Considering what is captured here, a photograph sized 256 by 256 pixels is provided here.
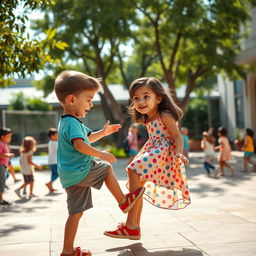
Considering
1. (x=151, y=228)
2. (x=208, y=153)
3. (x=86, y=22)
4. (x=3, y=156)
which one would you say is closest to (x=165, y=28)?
(x=86, y=22)

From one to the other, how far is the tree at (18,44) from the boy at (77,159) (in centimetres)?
226

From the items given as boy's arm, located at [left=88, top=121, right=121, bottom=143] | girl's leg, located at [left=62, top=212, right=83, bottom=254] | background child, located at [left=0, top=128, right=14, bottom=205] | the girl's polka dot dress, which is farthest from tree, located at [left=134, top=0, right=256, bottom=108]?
girl's leg, located at [left=62, top=212, right=83, bottom=254]

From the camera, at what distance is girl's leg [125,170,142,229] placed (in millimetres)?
4035

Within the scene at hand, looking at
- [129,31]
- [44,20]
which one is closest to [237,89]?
[129,31]

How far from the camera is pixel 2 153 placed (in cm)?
810

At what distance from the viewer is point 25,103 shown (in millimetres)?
29406

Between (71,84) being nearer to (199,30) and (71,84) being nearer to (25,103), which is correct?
(199,30)

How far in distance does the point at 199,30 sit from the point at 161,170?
45.2 feet

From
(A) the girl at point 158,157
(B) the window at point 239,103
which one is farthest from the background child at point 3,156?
(B) the window at point 239,103

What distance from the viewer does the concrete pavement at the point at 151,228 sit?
4.03 meters

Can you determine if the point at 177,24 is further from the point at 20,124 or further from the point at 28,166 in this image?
the point at 20,124

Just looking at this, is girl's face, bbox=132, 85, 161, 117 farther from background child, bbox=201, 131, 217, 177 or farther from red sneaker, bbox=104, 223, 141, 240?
background child, bbox=201, 131, 217, 177

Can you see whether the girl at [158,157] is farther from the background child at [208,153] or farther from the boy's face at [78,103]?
the background child at [208,153]

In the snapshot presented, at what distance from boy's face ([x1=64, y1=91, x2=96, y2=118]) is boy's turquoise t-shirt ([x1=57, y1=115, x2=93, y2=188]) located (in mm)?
80
